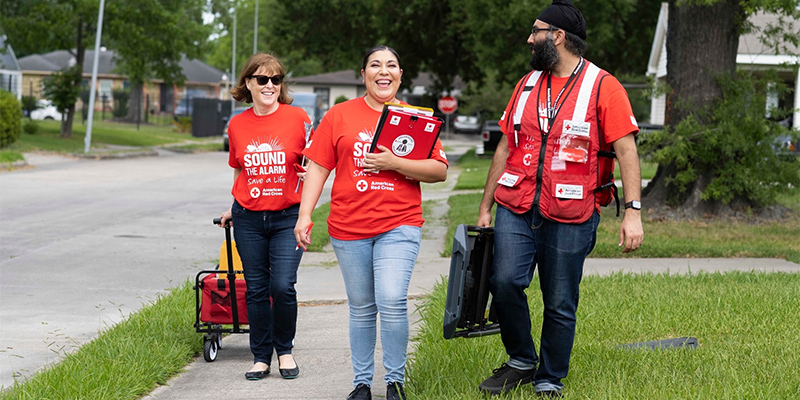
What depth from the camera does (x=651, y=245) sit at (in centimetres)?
1057

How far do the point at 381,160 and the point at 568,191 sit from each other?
859 millimetres

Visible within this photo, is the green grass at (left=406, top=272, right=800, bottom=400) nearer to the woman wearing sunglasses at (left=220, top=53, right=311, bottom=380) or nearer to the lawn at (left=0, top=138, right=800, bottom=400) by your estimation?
the lawn at (left=0, top=138, right=800, bottom=400)

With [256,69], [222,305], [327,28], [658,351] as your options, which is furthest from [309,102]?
[658,351]

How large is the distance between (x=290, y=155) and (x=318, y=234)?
643 centimetres

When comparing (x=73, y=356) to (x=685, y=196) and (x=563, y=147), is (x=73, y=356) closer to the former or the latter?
(x=563, y=147)

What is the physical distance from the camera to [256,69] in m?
5.46

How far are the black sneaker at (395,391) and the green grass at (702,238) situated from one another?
220 inches

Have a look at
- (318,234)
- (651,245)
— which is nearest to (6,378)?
(318,234)

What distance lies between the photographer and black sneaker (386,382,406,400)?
464 cm

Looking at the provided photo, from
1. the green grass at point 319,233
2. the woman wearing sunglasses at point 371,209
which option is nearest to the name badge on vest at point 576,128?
the woman wearing sunglasses at point 371,209

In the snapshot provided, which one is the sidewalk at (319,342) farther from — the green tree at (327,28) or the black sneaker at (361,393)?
the green tree at (327,28)

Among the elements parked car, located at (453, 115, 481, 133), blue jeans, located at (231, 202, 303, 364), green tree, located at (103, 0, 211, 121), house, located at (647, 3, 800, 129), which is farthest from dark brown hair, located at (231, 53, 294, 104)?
parked car, located at (453, 115, 481, 133)

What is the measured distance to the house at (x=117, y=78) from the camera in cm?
7088

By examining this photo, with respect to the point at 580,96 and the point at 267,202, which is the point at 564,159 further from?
the point at 267,202
